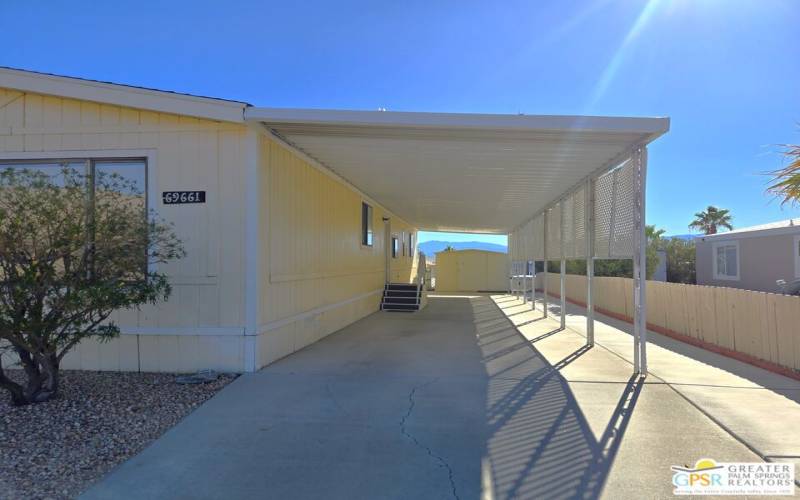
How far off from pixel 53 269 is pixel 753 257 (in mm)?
17809

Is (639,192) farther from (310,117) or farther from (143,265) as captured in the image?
(143,265)

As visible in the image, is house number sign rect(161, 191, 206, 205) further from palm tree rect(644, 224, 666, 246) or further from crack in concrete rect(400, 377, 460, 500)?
palm tree rect(644, 224, 666, 246)

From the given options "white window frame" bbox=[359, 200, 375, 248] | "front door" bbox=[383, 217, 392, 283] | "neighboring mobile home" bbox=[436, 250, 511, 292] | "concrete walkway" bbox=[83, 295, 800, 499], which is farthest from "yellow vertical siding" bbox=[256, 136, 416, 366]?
"neighboring mobile home" bbox=[436, 250, 511, 292]

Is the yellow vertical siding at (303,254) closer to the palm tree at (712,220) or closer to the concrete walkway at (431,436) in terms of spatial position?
the concrete walkway at (431,436)

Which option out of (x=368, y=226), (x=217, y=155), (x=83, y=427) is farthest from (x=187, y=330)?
(x=368, y=226)

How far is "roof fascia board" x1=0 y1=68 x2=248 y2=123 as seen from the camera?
237 inches

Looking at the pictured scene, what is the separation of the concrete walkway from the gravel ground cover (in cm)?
21

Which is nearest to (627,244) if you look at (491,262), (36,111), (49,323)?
(49,323)

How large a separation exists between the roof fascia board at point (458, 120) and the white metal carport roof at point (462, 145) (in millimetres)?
11

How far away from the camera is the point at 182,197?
246 inches

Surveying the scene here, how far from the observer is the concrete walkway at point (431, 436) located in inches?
130

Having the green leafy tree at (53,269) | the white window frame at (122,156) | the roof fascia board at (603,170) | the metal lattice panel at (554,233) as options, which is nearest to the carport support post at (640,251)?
the roof fascia board at (603,170)

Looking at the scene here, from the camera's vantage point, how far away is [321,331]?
895 centimetres

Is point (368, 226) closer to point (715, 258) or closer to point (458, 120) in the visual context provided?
point (458, 120)
